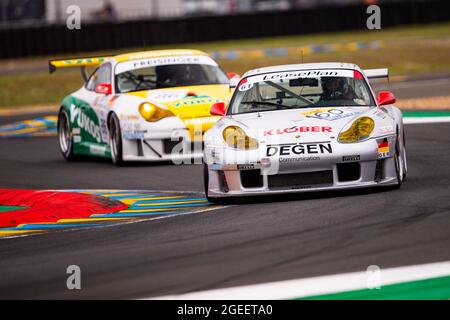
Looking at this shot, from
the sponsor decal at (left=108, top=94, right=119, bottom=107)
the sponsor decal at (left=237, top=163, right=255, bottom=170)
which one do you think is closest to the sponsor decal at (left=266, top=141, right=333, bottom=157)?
the sponsor decal at (left=237, top=163, right=255, bottom=170)

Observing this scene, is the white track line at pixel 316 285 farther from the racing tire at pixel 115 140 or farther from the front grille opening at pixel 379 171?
the racing tire at pixel 115 140

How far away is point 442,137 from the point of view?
13.9 metres

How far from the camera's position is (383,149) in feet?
30.4

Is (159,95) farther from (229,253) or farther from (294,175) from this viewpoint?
(229,253)

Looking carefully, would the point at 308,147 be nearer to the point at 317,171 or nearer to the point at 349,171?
the point at 317,171

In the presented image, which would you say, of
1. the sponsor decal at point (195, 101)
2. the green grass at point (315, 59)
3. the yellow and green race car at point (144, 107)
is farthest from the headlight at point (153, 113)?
the green grass at point (315, 59)

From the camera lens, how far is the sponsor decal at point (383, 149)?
30.3ft

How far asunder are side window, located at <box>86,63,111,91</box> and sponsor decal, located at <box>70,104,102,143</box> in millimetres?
344

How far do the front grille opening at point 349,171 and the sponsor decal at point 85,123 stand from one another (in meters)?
5.51

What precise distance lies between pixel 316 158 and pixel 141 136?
168 inches

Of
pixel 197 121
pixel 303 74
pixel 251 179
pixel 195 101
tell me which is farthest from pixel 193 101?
pixel 251 179

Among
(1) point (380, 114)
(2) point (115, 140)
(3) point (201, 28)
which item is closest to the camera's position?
(1) point (380, 114)

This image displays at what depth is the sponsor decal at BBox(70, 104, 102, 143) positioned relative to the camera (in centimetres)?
1428

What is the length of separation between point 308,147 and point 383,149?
0.59m
